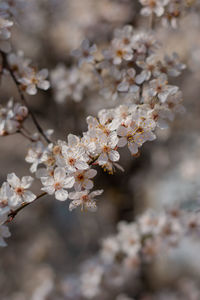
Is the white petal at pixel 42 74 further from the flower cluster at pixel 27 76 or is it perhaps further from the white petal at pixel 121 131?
the white petal at pixel 121 131

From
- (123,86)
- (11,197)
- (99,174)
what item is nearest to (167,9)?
(123,86)

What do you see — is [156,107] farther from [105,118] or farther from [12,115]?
[12,115]

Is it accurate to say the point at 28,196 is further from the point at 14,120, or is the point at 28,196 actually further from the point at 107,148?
the point at 14,120

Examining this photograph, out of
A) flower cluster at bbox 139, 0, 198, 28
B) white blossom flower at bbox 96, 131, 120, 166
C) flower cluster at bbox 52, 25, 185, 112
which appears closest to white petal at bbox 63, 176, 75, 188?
white blossom flower at bbox 96, 131, 120, 166

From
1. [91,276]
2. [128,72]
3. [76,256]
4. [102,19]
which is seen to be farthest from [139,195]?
[128,72]

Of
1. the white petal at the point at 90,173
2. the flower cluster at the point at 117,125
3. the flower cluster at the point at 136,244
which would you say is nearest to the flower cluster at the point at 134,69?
the flower cluster at the point at 117,125

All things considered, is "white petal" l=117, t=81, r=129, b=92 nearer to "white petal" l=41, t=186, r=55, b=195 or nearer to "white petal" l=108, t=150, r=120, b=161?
"white petal" l=108, t=150, r=120, b=161
